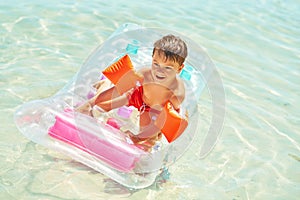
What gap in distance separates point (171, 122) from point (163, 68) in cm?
33

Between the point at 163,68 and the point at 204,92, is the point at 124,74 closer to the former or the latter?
the point at 163,68

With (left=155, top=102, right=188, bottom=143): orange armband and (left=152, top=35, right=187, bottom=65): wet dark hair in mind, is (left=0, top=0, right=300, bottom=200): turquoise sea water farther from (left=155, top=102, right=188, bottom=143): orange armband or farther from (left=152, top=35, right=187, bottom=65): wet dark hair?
(left=152, top=35, right=187, bottom=65): wet dark hair

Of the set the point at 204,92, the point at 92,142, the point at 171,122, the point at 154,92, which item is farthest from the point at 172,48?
the point at 204,92

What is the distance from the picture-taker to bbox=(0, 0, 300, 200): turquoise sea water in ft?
9.51

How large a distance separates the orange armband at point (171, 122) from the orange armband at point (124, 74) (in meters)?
0.29

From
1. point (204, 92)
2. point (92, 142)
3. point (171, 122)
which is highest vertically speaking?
point (171, 122)

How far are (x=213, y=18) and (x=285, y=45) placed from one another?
115 cm

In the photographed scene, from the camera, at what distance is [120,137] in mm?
2896

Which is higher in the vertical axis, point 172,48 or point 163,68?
point 172,48

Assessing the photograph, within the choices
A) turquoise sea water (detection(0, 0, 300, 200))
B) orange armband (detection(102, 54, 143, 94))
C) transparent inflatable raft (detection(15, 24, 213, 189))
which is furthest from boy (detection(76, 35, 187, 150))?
turquoise sea water (detection(0, 0, 300, 200))

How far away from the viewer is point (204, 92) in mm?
4277

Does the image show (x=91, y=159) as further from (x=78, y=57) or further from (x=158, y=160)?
(x=78, y=57)

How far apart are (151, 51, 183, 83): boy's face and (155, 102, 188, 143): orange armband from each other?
16cm

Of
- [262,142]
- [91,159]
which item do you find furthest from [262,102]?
[91,159]
